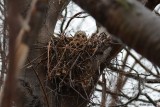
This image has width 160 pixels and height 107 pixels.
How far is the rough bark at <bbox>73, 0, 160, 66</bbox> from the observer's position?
21.5 inches

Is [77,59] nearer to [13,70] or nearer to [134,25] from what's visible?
[134,25]

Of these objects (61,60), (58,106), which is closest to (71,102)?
(58,106)

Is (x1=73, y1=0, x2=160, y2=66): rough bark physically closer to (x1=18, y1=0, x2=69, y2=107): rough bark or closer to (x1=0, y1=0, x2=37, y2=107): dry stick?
(x1=0, y1=0, x2=37, y2=107): dry stick

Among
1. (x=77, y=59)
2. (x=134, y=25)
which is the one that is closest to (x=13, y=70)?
(x=134, y=25)

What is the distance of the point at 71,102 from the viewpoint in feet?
10.8

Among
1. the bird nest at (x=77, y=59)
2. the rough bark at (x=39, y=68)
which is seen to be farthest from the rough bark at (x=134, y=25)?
the bird nest at (x=77, y=59)

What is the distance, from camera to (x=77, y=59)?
3.17m

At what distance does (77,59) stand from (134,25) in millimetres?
2613

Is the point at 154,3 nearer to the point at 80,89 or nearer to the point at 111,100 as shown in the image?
the point at 80,89

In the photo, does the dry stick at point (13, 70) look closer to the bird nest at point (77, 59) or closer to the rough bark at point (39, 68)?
the rough bark at point (39, 68)

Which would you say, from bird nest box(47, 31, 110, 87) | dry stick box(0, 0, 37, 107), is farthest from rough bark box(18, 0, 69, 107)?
dry stick box(0, 0, 37, 107)

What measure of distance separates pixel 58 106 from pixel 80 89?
0.24 m

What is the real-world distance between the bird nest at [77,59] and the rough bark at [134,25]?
2.53 metres

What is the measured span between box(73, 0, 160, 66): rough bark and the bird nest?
2.53 metres
